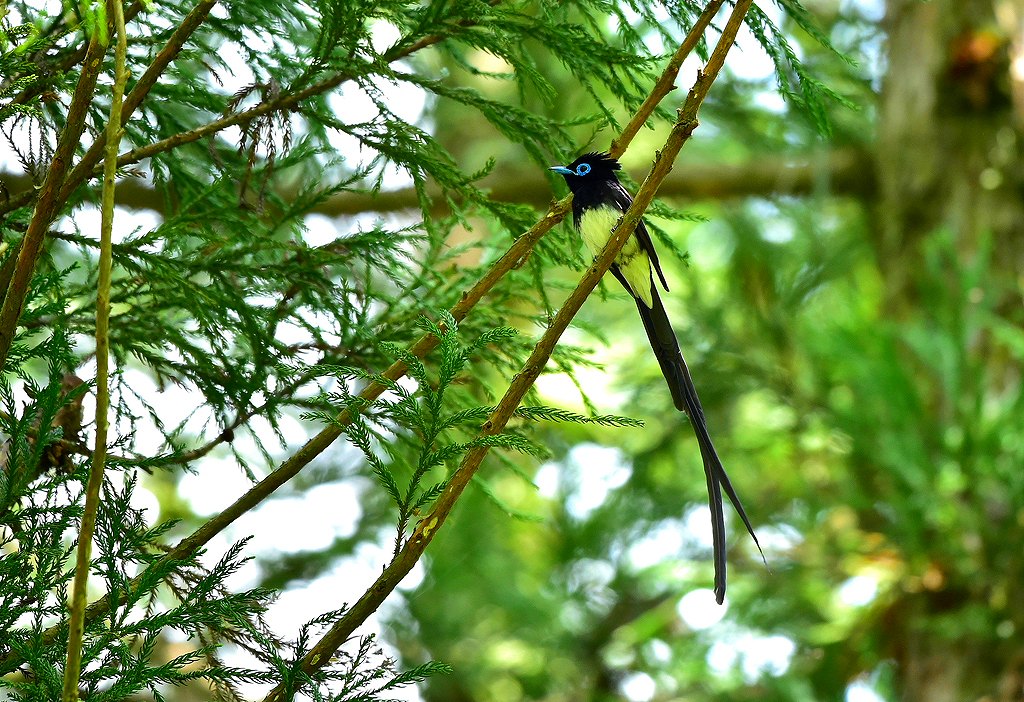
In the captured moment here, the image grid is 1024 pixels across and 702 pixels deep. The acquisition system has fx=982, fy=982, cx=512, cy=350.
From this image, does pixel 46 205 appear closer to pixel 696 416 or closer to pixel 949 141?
pixel 696 416

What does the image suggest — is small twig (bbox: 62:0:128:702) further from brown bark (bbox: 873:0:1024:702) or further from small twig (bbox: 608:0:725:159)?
brown bark (bbox: 873:0:1024:702)

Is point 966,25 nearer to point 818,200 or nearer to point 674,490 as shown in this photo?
point 818,200

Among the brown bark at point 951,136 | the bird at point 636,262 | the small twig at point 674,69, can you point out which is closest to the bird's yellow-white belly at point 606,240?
the bird at point 636,262

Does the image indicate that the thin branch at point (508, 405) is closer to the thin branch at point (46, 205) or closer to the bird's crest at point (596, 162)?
the thin branch at point (46, 205)

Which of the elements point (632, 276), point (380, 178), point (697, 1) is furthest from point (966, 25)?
point (380, 178)

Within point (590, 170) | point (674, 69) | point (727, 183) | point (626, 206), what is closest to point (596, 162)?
point (590, 170)
